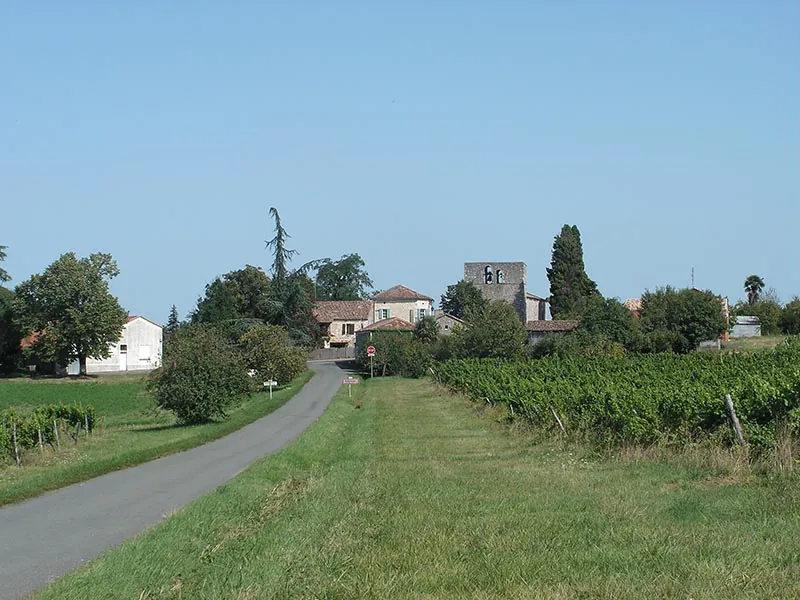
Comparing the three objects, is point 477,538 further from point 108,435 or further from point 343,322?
point 343,322

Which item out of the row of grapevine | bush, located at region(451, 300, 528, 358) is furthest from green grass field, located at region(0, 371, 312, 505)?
bush, located at region(451, 300, 528, 358)

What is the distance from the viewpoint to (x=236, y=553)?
10.3 meters

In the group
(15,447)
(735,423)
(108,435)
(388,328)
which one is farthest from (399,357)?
(735,423)

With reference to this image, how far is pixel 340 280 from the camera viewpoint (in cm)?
16888

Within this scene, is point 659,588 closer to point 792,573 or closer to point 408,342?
point 792,573

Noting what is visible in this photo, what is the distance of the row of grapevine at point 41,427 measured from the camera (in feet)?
85.7

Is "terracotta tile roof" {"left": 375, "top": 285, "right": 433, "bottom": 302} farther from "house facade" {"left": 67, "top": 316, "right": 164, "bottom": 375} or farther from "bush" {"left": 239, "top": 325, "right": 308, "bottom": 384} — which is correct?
"bush" {"left": 239, "top": 325, "right": 308, "bottom": 384}

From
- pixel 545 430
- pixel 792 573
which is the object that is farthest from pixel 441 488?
pixel 545 430

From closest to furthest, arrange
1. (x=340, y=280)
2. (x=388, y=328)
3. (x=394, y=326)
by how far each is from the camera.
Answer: (x=388, y=328) < (x=394, y=326) < (x=340, y=280)

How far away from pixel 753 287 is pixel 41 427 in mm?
125928

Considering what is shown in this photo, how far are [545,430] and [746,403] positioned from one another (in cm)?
825

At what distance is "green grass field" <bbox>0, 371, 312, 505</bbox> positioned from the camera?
795 inches

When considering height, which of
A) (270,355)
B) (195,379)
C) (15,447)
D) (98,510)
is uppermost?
(270,355)

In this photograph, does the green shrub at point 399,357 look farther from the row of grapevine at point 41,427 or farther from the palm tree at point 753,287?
the palm tree at point 753,287
